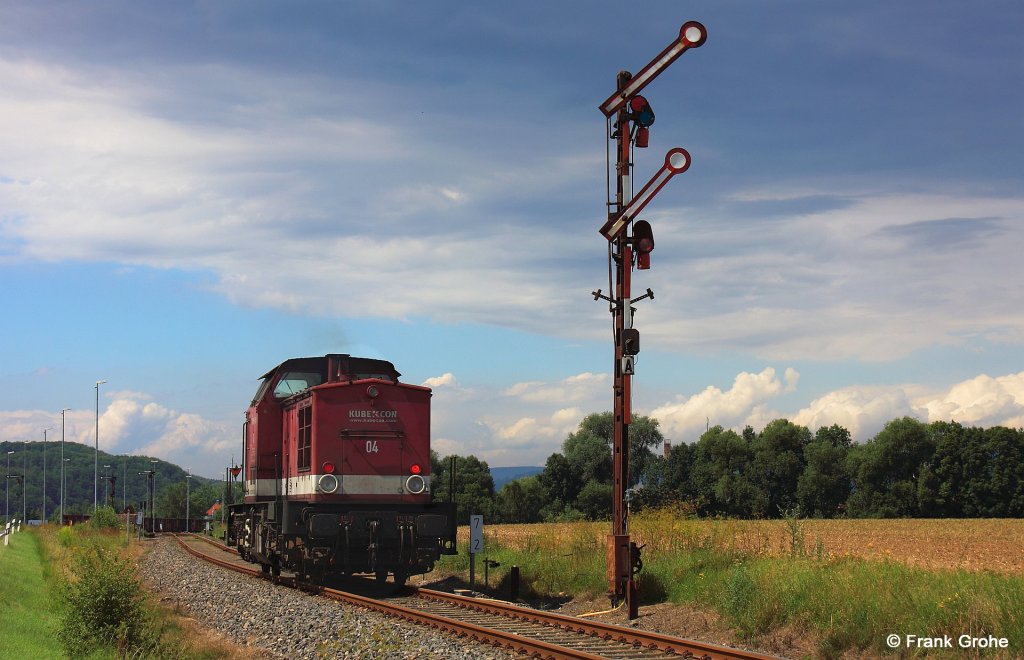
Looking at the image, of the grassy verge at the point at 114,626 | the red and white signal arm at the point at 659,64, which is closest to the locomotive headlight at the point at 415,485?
the grassy verge at the point at 114,626

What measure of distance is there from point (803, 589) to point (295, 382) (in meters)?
12.8

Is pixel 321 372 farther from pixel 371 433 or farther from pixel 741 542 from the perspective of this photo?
pixel 741 542

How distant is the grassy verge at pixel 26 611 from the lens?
12711mm

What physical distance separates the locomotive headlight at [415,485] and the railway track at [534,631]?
7.05 feet

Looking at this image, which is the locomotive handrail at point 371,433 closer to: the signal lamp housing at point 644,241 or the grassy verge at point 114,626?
the grassy verge at point 114,626

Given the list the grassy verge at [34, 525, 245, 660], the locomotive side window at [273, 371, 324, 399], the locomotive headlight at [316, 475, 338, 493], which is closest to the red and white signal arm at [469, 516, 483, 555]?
the locomotive headlight at [316, 475, 338, 493]

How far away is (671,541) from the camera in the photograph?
19.1m

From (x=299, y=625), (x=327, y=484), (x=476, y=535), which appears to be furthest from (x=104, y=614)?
(x=476, y=535)

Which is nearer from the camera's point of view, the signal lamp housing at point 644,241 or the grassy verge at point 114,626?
the grassy verge at point 114,626

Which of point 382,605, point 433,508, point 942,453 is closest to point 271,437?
point 433,508

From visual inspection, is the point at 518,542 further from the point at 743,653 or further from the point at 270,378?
the point at 743,653

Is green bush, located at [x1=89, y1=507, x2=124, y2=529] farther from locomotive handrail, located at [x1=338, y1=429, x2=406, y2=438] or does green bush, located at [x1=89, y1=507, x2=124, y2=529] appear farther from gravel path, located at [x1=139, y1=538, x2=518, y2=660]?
locomotive handrail, located at [x1=338, y1=429, x2=406, y2=438]

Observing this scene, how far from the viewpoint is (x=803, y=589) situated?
1305 centimetres

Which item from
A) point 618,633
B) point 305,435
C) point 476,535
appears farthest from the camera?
point 305,435
